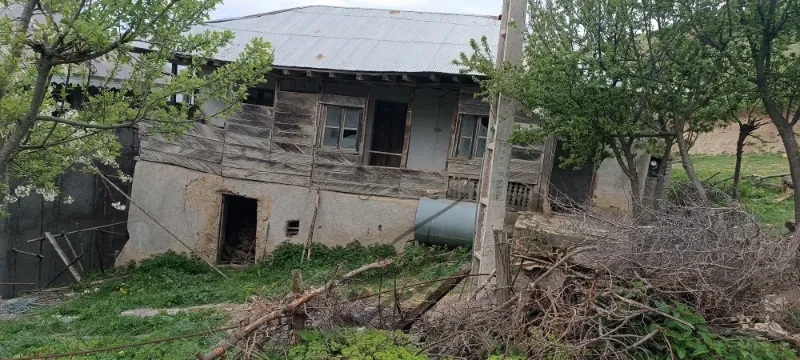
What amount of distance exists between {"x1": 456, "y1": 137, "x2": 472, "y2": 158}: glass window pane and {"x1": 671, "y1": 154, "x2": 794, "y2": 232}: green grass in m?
4.15

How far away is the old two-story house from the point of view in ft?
40.5

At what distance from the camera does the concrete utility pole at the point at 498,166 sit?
810cm

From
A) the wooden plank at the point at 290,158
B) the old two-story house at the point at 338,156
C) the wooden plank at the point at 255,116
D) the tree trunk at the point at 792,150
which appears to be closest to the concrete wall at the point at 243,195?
the old two-story house at the point at 338,156

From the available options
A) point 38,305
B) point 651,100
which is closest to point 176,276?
point 38,305

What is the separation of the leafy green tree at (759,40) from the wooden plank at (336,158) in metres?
7.58

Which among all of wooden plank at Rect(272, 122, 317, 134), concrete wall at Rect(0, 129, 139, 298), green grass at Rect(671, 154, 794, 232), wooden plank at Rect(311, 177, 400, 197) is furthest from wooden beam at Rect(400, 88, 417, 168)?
concrete wall at Rect(0, 129, 139, 298)

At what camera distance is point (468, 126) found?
12562mm

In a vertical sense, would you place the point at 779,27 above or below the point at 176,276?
above

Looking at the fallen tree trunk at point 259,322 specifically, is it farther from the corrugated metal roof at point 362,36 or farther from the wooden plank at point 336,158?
the wooden plank at point 336,158

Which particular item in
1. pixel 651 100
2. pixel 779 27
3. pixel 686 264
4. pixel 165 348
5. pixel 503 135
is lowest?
pixel 165 348

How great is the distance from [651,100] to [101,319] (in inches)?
367

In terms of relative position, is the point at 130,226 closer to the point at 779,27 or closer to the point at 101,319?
the point at 101,319

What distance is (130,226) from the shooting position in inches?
569

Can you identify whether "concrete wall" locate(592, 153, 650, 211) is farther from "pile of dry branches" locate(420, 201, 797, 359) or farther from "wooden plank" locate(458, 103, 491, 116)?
"pile of dry branches" locate(420, 201, 797, 359)
